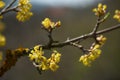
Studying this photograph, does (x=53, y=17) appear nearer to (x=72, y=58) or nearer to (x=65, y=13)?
(x=65, y=13)

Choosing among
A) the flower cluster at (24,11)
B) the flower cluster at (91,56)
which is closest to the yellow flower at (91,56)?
the flower cluster at (91,56)

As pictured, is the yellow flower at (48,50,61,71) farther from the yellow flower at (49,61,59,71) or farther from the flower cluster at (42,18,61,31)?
the flower cluster at (42,18,61,31)

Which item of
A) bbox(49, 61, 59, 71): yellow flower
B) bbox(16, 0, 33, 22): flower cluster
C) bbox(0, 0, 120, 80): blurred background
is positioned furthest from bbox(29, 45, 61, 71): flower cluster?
bbox(0, 0, 120, 80): blurred background

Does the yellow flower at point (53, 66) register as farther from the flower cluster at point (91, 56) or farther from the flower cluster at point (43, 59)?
the flower cluster at point (91, 56)

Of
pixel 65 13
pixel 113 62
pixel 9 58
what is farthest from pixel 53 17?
pixel 9 58

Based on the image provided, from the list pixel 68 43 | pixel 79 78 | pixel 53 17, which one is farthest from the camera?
pixel 53 17

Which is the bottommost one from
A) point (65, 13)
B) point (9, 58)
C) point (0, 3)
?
point (65, 13)

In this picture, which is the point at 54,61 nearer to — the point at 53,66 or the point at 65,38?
the point at 53,66
